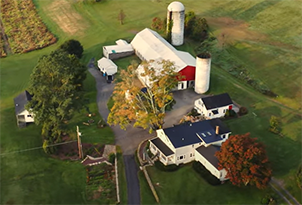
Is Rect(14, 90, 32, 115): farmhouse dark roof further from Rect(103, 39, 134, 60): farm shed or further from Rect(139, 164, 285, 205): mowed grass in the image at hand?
Rect(139, 164, 285, 205): mowed grass

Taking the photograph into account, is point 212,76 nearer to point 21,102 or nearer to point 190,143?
point 190,143

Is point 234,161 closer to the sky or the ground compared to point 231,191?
closer to the sky

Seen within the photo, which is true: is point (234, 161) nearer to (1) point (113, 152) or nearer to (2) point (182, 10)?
(1) point (113, 152)

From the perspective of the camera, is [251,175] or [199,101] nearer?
[251,175]

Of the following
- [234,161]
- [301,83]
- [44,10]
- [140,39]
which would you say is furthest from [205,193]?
[44,10]

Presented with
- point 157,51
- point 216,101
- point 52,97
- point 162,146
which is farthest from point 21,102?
point 216,101

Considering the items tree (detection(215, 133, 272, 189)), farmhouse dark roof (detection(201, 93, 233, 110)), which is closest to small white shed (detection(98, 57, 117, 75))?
farmhouse dark roof (detection(201, 93, 233, 110))

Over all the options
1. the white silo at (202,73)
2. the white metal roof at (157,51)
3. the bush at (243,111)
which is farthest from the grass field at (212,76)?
the white metal roof at (157,51)
